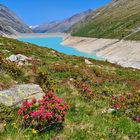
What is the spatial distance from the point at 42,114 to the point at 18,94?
2.17 m

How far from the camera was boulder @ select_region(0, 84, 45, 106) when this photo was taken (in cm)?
1261

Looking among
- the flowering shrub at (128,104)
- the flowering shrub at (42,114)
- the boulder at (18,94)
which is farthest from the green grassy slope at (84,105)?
the boulder at (18,94)

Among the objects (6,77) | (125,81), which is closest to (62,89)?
(6,77)

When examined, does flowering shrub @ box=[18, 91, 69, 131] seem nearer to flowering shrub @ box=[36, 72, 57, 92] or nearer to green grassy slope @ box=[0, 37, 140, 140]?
green grassy slope @ box=[0, 37, 140, 140]

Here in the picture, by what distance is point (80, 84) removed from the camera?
18828mm

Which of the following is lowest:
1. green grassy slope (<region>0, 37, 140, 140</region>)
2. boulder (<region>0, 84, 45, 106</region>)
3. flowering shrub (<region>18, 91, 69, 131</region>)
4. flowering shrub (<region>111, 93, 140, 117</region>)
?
flowering shrub (<region>111, 93, 140, 117</region>)

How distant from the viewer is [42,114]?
11.5 m

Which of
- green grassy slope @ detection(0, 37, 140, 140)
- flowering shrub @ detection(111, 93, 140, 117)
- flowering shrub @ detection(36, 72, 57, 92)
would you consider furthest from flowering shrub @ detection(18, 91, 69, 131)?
flowering shrub @ detection(36, 72, 57, 92)

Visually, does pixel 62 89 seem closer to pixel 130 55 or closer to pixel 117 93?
pixel 117 93

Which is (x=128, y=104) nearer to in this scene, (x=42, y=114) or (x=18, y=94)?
(x=18, y=94)

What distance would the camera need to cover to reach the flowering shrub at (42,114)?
448 inches

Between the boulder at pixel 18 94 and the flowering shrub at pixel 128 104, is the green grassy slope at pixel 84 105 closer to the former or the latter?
the flowering shrub at pixel 128 104

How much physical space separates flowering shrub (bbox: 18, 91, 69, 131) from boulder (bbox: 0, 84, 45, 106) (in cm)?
83

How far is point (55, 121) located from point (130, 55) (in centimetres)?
7853
